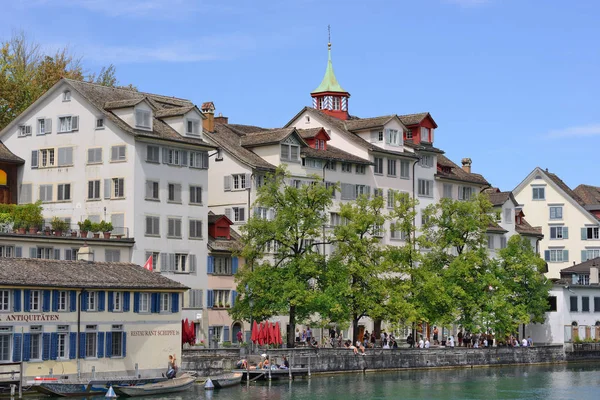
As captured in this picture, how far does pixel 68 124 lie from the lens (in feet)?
317

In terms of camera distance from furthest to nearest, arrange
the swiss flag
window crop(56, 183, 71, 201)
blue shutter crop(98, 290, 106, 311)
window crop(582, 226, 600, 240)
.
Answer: window crop(582, 226, 600, 240), window crop(56, 183, 71, 201), the swiss flag, blue shutter crop(98, 290, 106, 311)

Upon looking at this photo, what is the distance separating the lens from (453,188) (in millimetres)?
125562

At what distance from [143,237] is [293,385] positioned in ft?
54.0

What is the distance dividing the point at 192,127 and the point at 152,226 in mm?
9292

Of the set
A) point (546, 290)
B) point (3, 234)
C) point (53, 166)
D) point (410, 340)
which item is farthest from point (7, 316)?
point (546, 290)

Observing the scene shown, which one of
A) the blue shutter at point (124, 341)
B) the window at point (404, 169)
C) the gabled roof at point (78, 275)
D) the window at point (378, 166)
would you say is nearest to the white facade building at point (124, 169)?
the gabled roof at point (78, 275)

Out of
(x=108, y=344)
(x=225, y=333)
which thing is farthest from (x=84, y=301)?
(x=225, y=333)

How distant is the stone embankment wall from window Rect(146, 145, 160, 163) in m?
15.8

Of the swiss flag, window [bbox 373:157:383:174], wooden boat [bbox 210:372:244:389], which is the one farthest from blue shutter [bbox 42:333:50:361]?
window [bbox 373:157:383:174]

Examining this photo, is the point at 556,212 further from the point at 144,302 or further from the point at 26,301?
the point at 26,301

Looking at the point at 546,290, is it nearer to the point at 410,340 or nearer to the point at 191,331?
the point at 410,340

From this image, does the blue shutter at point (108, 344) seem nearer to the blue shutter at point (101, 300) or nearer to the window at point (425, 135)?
the blue shutter at point (101, 300)

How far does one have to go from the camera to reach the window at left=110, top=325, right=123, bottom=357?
7775 cm

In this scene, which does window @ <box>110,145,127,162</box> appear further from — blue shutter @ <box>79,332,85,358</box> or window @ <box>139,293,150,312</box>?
blue shutter @ <box>79,332,85,358</box>
